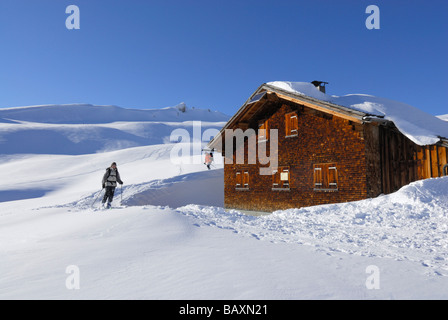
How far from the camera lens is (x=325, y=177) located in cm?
1357

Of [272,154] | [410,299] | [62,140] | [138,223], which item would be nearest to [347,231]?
[410,299]

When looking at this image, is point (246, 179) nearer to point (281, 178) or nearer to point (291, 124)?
point (281, 178)

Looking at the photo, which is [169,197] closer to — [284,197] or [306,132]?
[284,197]

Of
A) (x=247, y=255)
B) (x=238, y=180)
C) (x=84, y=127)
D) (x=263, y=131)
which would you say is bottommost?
(x=247, y=255)

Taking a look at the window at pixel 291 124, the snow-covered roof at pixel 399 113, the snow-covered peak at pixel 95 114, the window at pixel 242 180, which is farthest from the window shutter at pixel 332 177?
the snow-covered peak at pixel 95 114

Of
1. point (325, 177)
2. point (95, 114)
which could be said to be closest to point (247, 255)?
point (325, 177)

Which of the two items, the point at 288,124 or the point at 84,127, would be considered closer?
the point at 288,124

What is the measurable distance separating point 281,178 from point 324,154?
2740mm

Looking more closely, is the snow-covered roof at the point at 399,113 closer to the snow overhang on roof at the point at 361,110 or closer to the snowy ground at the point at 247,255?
the snow overhang on roof at the point at 361,110

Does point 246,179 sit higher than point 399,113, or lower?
lower

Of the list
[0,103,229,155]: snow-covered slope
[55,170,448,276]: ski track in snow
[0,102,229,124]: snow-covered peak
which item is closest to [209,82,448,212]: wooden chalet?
[55,170,448,276]: ski track in snow

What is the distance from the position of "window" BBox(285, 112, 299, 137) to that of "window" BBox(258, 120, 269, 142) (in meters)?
1.33

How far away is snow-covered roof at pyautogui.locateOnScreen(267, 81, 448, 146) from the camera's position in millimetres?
11828

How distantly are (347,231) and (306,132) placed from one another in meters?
7.87
